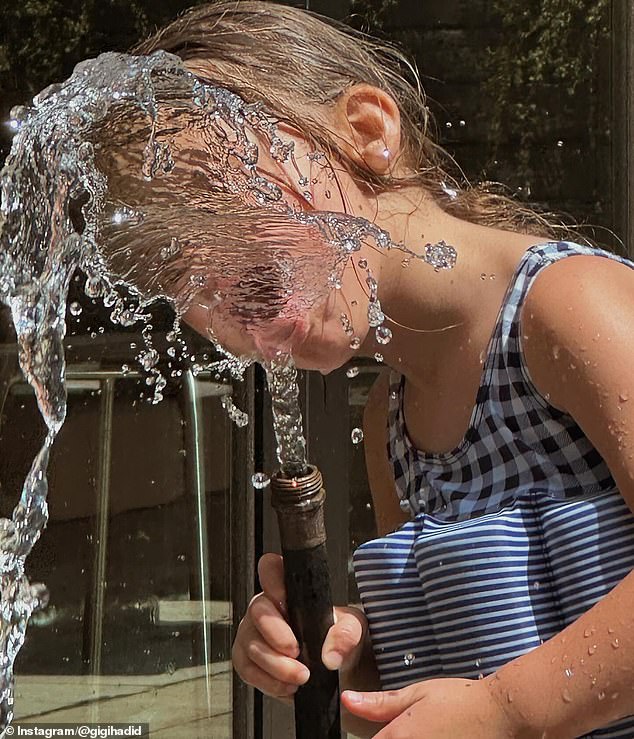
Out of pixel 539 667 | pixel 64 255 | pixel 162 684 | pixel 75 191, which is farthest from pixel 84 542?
pixel 539 667

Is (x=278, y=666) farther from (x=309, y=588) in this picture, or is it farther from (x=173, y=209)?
(x=173, y=209)

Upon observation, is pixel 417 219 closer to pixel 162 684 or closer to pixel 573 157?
pixel 573 157

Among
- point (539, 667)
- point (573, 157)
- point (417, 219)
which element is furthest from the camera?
point (573, 157)

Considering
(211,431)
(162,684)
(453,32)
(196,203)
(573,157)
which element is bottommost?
(162,684)

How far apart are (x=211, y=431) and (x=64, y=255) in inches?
23.0

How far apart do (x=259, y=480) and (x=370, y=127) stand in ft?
2.17

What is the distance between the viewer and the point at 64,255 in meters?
1.02

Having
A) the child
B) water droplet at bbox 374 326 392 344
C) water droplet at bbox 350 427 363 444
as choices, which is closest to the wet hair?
the child

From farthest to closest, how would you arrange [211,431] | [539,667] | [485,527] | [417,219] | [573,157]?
[211,431] < [573,157] < [417,219] < [485,527] < [539,667]

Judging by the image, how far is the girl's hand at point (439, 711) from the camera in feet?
2.44

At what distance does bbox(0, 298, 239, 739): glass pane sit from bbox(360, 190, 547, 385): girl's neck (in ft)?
2.06

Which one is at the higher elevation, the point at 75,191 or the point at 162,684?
the point at 75,191

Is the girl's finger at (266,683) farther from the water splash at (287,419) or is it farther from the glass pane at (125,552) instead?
the glass pane at (125,552)

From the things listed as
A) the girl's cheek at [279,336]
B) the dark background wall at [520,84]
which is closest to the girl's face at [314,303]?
the girl's cheek at [279,336]
